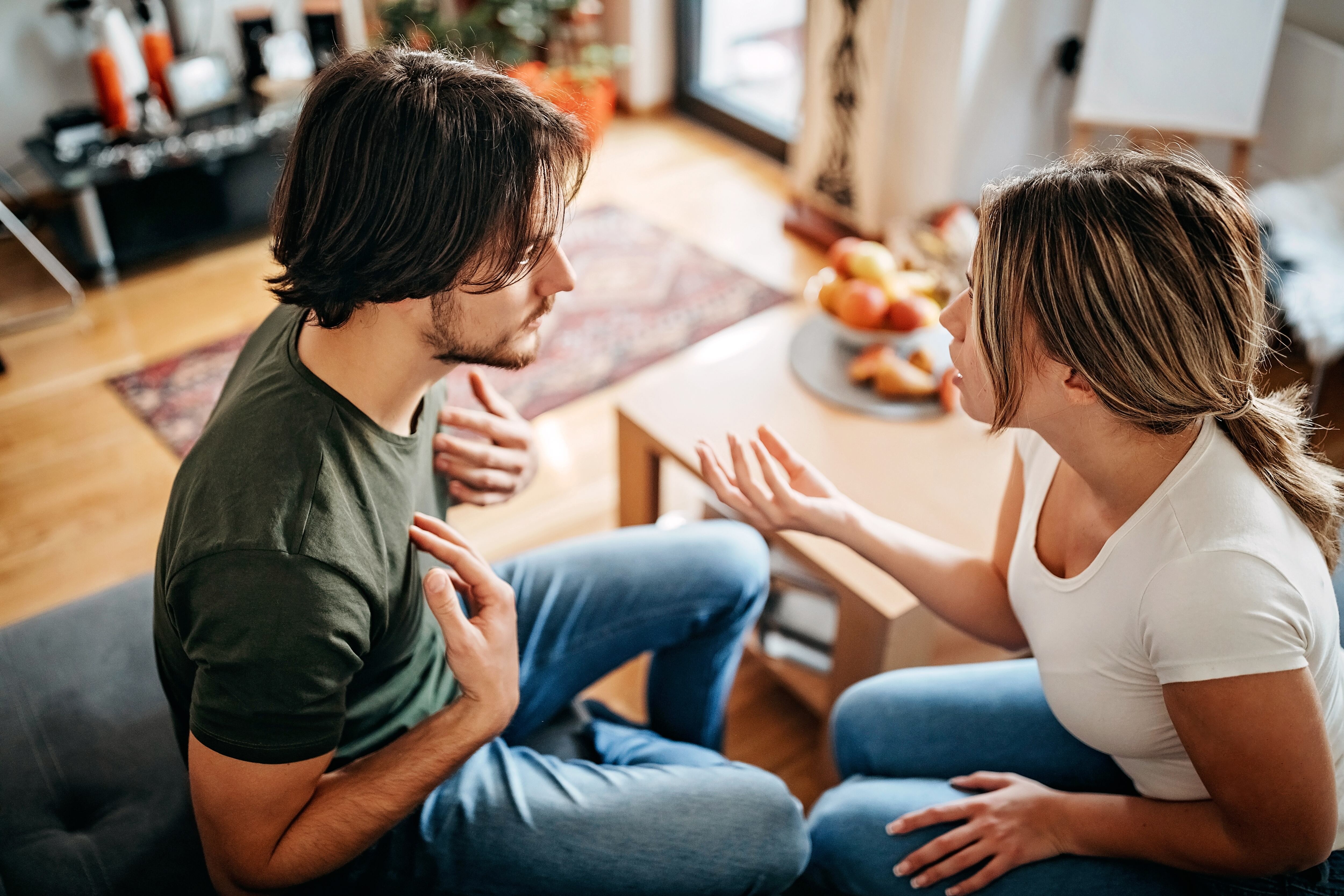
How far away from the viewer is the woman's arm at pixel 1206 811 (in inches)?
34.9

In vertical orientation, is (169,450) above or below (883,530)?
below

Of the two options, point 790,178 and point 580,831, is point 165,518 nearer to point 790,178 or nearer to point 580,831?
point 580,831

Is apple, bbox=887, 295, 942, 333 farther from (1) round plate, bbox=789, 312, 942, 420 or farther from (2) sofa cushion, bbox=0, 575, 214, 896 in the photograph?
(2) sofa cushion, bbox=0, 575, 214, 896

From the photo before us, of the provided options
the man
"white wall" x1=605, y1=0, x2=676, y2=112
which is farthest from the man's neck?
"white wall" x1=605, y1=0, x2=676, y2=112

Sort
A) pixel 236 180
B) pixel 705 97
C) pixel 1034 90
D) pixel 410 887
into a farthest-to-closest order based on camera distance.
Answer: pixel 705 97 → pixel 236 180 → pixel 1034 90 → pixel 410 887

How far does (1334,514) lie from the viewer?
1.01m

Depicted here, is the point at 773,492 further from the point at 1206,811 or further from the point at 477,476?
the point at 1206,811

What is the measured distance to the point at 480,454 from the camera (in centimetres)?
132

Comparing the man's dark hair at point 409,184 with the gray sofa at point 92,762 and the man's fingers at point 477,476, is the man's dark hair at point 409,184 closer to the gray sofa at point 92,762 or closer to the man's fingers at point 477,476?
the man's fingers at point 477,476

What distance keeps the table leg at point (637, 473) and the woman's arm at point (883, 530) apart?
0.44 m

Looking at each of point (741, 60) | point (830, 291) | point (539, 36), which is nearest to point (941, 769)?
point (830, 291)

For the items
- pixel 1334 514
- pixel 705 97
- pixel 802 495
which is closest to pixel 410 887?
pixel 802 495

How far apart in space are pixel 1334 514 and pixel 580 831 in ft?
2.65

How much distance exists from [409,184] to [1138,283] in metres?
0.64
